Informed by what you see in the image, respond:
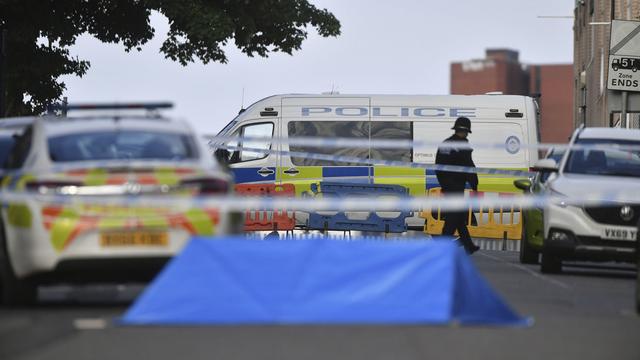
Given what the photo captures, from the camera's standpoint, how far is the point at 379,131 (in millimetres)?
28359

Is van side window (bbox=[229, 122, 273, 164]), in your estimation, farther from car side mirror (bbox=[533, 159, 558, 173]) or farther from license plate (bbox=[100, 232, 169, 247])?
license plate (bbox=[100, 232, 169, 247])

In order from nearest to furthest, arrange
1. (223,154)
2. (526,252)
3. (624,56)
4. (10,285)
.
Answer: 1. (10,285)
2. (526,252)
3. (624,56)
4. (223,154)

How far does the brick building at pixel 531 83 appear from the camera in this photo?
586 feet

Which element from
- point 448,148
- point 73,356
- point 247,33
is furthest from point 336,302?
point 247,33

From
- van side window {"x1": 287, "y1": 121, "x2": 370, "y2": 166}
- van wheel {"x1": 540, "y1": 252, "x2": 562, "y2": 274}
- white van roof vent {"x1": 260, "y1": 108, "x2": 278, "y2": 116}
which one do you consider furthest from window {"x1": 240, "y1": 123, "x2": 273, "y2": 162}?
van wheel {"x1": 540, "y1": 252, "x2": 562, "y2": 274}

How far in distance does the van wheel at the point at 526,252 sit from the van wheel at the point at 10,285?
8380 millimetres

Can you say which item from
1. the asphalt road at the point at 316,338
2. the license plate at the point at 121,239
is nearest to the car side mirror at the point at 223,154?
the asphalt road at the point at 316,338

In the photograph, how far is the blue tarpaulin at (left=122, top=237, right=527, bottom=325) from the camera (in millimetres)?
11430

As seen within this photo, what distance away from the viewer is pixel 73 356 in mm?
9977

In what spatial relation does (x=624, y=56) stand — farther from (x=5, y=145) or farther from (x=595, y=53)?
(x=595, y=53)

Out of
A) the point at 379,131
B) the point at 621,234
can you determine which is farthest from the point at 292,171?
the point at 621,234

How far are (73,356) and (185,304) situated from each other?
167 cm

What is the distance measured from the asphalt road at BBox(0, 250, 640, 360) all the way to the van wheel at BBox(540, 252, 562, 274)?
4.88 meters

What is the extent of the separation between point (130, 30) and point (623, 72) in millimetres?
18747
